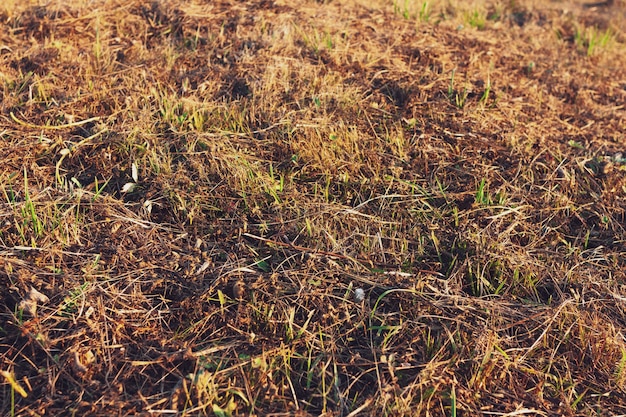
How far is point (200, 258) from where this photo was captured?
7.97 feet

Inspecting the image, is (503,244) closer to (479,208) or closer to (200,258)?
(479,208)

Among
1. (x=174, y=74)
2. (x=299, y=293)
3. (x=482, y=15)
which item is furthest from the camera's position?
(x=482, y=15)

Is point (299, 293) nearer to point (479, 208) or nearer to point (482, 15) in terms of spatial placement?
point (479, 208)

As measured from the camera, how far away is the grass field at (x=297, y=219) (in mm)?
2043

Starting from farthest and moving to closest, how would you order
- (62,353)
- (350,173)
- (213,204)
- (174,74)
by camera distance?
(174,74) → (350,173) → (213,204) → (62,353)

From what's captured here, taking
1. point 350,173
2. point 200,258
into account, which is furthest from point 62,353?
point 350,173

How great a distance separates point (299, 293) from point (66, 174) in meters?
1.25

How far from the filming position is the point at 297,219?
2.59 m

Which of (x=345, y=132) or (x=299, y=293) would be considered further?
(x=345, y=132)

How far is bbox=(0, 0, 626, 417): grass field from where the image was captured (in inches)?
80.4

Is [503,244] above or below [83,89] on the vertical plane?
below

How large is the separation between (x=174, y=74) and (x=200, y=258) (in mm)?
1403

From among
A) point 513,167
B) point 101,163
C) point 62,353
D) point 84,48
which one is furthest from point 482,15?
point 62,353

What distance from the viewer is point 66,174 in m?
2.74
